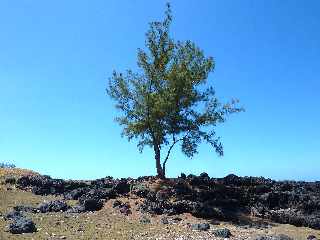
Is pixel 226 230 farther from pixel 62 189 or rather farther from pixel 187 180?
pixel 62 189

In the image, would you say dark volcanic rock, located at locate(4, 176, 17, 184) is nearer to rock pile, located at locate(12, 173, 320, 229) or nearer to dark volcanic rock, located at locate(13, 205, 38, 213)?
rock pile, located at locate(12, 173, 320, 229)

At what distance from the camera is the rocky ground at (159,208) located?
3803 cm

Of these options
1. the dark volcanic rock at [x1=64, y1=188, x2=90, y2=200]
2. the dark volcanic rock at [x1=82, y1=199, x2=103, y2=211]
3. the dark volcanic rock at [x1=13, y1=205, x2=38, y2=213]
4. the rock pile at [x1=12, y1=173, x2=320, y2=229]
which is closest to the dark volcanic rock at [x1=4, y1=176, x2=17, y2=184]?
→ the rock pile at [x1=12, y1=173, x2=320, y2=229]

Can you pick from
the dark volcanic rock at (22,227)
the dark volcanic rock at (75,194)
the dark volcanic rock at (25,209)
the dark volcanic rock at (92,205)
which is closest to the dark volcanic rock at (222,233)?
the dark volcanic rock at (92,205)

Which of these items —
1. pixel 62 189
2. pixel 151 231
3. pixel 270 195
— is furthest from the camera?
pixel 62 189

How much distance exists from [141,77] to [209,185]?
1387cm

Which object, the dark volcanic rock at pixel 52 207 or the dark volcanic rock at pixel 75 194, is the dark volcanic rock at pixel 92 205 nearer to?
the dark volcanic rock at pixel 52 207

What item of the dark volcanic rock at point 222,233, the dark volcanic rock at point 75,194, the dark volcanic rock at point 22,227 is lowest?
the dark volcanic rock at point 222,233

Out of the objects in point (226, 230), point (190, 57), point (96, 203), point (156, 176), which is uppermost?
point (190, 57)

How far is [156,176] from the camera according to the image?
198ft

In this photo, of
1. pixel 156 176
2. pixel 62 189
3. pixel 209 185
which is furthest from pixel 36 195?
pixel 209 185

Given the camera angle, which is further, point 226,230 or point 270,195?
point 270,195

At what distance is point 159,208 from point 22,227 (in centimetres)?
1411

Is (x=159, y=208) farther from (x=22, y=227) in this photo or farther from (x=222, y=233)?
(x=22, y=227)
